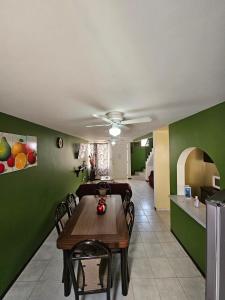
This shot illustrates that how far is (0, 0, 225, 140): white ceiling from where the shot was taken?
63 centimetres

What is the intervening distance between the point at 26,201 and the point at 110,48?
267 centimetres

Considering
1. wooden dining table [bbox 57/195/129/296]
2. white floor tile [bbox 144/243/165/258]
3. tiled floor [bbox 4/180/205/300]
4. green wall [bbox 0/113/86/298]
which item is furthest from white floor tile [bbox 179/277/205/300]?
green wall [bbox 0/113/86/298]

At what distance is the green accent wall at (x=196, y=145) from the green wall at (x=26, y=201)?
8.45 ft

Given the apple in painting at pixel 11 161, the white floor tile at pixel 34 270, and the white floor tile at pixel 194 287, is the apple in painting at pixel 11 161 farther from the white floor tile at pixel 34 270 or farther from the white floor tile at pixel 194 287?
the white floor tile at pixel 194 287

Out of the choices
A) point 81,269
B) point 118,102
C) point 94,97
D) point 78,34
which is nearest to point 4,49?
point 78,34

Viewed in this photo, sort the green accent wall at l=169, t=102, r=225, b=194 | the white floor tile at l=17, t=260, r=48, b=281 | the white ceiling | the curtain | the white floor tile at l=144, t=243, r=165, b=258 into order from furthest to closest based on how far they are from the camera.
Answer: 1. the curtain
2. the white floor tile at l=144, t=243, r=165, b=258
3. the white floor tile at l=17, t=260, r=48, b=281
4. the green accent wall at l=169, t=102, r=225, b=194
5. the white ceiling

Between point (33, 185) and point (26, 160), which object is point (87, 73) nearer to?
point (26, 160)

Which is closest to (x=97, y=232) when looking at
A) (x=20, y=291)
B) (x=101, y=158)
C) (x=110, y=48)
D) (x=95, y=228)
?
(x=95, y=228)

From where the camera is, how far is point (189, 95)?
1.63 m

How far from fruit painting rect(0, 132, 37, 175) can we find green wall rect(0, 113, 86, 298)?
0.27 feet

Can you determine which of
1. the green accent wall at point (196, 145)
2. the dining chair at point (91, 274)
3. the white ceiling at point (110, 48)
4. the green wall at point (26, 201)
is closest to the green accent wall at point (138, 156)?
the green wall at point (26, 201)

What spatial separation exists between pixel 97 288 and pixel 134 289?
56 cm

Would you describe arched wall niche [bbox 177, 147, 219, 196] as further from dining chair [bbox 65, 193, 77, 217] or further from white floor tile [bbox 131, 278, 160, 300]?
dining chair [bbox 65, 193, 77, 217]

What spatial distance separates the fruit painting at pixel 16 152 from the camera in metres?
2.19
